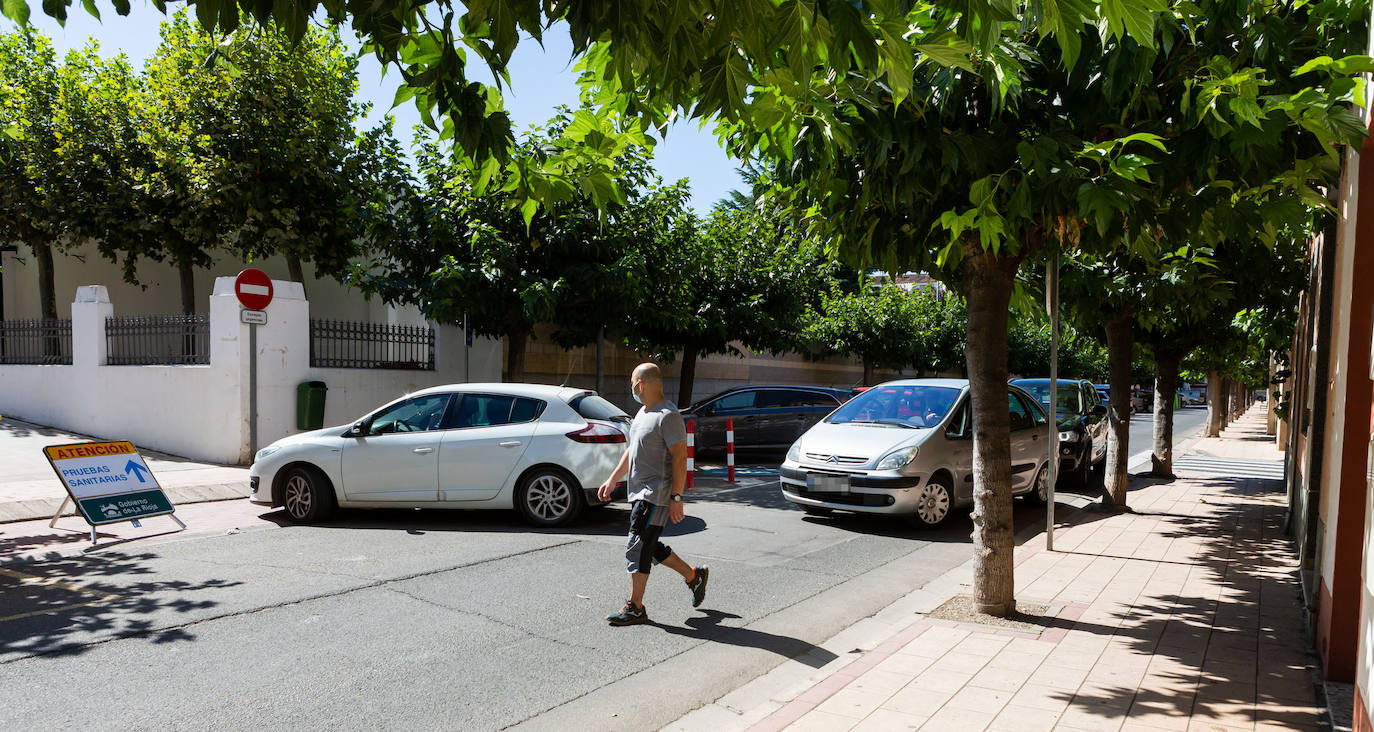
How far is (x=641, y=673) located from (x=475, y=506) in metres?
4.79

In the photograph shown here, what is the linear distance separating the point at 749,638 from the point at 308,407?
35.8ft

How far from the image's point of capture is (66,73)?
63.3 feet

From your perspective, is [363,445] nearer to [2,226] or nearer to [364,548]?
[364,548]

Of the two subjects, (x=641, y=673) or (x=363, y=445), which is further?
(x=363, y=445)

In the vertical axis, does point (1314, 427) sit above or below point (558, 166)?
below

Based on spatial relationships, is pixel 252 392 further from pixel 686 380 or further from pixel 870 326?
pixel 870 326

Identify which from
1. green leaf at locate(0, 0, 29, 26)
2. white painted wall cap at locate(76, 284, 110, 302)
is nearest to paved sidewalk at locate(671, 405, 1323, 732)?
green leaf at locate(0, 0, 29, 26)

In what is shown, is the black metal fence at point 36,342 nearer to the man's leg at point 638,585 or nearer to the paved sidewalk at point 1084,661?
the man's leg at point 638,585

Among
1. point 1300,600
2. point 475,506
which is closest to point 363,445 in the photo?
point 475,506

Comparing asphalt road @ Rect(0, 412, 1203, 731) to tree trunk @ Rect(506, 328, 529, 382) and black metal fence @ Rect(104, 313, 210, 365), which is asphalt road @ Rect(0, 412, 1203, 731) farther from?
tree trunk @ Rect(506, 328, 529, 382)

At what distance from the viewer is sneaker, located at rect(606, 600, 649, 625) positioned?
6.00 metres

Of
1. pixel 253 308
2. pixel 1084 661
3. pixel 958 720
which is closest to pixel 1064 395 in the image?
pixel 1084 661

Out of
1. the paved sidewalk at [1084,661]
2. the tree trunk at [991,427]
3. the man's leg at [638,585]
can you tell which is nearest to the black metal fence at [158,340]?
the man's leg at [638,585]

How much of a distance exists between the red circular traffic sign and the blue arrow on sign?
4.28 m
